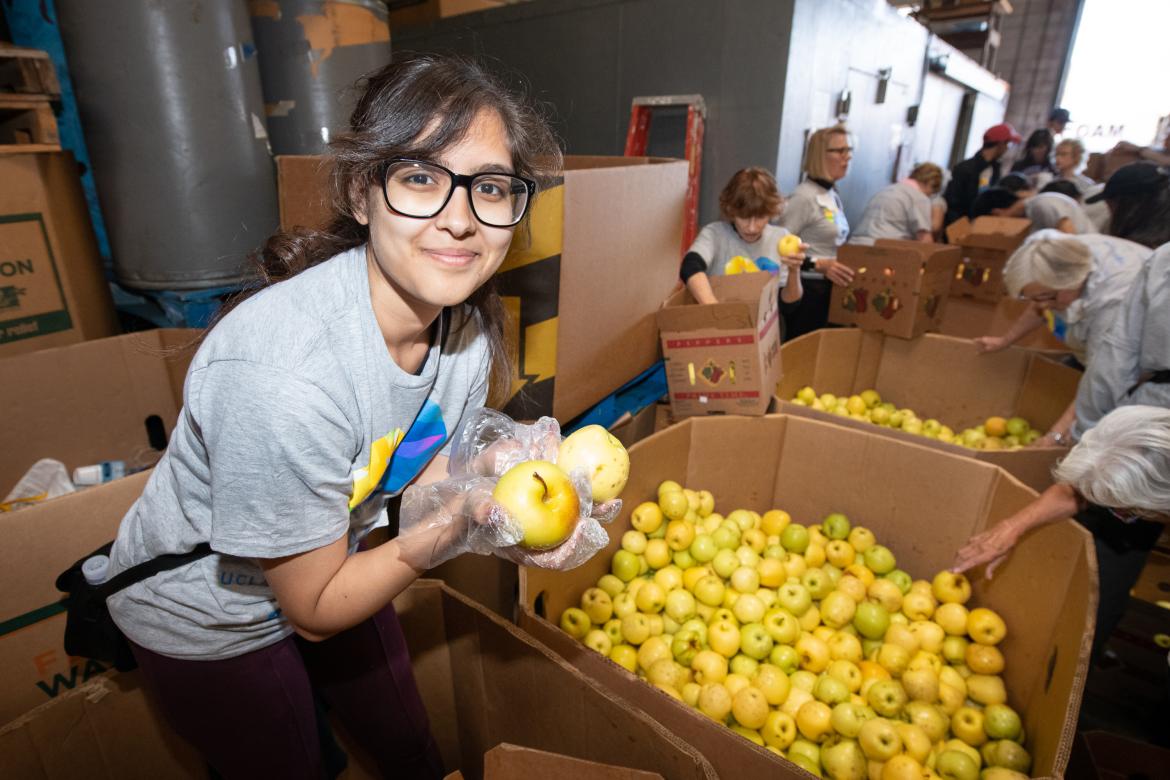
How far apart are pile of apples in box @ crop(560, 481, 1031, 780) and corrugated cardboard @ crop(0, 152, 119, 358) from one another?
239cm

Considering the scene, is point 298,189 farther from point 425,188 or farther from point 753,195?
point 753,195

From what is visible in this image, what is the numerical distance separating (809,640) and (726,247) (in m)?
2.07

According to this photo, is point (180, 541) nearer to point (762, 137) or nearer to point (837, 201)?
point (837, 201)

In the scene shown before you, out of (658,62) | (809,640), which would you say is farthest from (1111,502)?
(658,62)

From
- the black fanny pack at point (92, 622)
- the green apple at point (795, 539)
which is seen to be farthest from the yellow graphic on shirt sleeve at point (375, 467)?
the green apple at point (795, 539)

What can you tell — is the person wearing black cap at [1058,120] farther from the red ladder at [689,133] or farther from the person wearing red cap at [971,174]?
the red ladder at [689,133]

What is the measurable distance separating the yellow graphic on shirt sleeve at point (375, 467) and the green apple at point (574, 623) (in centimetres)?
103

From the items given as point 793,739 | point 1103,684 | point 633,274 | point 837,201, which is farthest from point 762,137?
point 793,739

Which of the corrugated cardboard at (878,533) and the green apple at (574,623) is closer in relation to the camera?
the corrugated cardboard at (878,533)

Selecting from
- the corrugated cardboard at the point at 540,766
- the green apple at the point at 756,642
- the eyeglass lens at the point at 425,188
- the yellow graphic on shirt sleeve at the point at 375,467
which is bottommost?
the green apple at the point at 756,642

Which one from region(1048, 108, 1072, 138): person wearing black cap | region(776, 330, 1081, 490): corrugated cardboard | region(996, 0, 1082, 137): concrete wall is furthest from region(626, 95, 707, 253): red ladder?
region(996, 0, 1082, 137): concrete wall

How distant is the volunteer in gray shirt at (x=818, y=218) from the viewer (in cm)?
377

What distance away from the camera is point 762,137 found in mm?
4516

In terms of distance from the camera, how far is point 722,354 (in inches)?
93.7
